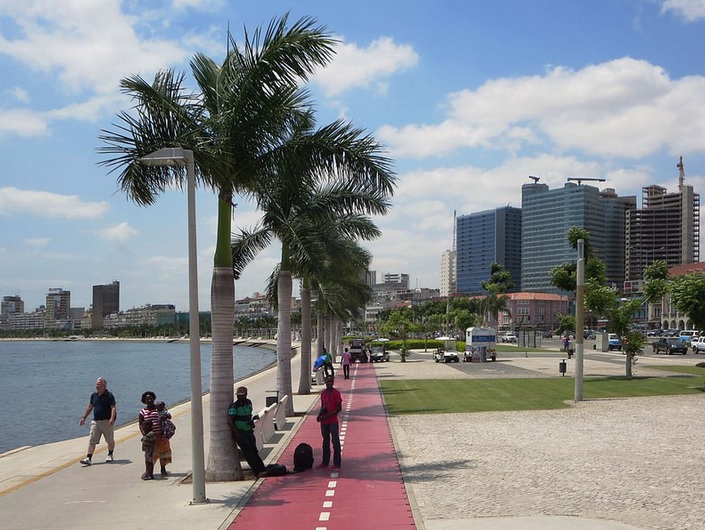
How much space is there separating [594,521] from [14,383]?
195 ft

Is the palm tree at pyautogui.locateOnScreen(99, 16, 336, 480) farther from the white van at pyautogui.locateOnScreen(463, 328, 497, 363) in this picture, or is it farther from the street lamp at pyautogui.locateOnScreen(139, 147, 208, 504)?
the white van at pyautogui.locateOnScreen(463, 328, 497, 363)

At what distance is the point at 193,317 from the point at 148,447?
10.2 feet

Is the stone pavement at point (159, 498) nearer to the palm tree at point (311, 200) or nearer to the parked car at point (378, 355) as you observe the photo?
the palm tree at point (311, 200)

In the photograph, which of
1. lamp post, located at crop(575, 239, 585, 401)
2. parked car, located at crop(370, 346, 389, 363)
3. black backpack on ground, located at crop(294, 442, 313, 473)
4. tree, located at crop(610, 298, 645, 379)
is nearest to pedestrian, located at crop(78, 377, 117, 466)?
black backpack on ground, located at crop(294, 442, 313, 473)

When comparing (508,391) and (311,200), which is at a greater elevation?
(311,200)

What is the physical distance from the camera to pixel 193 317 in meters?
10.8

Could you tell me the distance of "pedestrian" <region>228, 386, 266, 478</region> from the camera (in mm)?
12305

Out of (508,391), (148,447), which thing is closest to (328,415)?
(148,447)

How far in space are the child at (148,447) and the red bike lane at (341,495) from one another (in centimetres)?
206

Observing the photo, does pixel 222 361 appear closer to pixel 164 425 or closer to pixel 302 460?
pixel 164 425

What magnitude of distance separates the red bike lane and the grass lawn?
7.54 metres

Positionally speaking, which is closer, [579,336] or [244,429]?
[244,429]

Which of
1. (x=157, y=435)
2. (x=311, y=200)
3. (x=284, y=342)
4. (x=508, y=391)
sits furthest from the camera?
(x=508, y=391)

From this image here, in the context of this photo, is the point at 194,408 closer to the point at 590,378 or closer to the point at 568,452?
the point at 568,452
